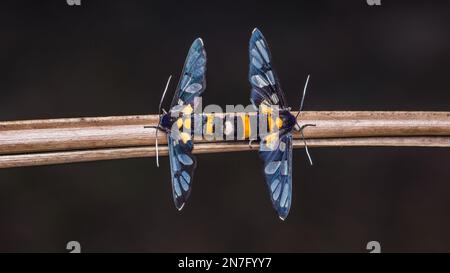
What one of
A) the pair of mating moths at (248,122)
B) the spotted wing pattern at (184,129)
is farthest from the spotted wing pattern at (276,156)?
the spotted wing pattern at (184,129)

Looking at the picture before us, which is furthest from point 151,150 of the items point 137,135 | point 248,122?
point 248,122

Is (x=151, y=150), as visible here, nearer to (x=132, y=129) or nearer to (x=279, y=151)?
(x=132, y=129)

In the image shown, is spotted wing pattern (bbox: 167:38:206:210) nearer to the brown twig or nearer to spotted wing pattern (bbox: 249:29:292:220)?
the brown twig

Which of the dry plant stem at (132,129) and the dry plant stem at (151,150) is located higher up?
Result: the dry plant stem at (132,129)

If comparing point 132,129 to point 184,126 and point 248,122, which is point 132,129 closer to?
point 184,126

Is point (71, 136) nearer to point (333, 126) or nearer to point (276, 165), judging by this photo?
point (276, 165)

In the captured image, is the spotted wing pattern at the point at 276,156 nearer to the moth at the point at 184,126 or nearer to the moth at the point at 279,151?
the moth at the point at 279,151
